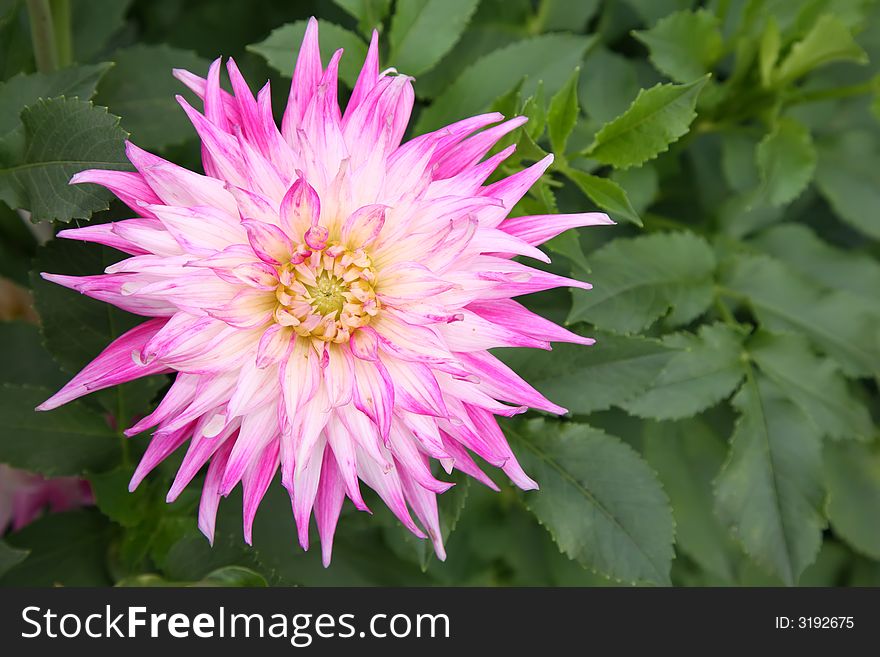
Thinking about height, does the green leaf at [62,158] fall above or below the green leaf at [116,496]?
above

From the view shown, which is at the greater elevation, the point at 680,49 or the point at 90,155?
the point at 680,49

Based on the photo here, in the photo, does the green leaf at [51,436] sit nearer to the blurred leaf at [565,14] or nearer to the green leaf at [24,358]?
the green leaf at [24,358]

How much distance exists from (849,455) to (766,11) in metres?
0.66

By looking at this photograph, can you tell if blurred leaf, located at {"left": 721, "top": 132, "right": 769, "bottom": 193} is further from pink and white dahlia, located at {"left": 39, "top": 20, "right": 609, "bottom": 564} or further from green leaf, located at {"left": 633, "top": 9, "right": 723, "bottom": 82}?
pink and white dahlia, located at {"left": 39, "top": 20, "right": 609, "bottom": 564}

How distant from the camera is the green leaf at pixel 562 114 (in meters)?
0.83

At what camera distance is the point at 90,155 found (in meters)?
0.72

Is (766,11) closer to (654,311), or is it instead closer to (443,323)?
(654,311)

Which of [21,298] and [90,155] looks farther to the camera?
[21,298]

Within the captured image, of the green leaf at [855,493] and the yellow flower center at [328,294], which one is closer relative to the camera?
the yellow flower center at [328,294]

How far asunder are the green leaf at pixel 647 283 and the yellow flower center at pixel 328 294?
26 centimetres

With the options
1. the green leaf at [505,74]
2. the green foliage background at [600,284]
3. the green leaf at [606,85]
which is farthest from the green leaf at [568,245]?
the green leaf at [606,85]

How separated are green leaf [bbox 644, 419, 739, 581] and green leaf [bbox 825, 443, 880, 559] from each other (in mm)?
183

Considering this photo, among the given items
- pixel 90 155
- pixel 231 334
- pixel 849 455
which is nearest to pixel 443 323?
pixel 231 334

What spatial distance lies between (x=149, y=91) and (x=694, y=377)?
724 mm
